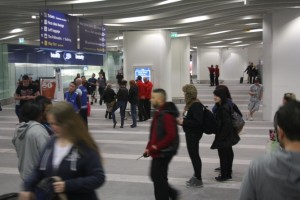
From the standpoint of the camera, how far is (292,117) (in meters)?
2.06

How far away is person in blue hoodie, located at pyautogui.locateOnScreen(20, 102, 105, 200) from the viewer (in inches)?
115

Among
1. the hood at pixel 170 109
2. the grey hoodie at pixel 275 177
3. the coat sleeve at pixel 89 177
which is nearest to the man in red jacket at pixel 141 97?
the hood at pixel 170 109

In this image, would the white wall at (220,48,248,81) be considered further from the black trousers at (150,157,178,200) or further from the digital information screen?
the black trousers at (150,157,178,200)

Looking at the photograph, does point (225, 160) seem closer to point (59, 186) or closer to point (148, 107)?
point (59, 186)

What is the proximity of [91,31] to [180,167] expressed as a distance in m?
7.35

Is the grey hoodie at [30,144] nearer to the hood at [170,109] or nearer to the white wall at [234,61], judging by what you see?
the hood at [170,109]

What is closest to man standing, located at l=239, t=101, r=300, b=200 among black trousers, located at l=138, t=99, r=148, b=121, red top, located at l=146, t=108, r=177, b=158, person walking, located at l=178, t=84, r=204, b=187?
red top, located at l=146, t=108, r=177, b=158

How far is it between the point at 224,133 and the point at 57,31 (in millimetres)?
6757

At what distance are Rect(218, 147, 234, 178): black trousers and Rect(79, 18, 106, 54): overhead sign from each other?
7604 millimetres

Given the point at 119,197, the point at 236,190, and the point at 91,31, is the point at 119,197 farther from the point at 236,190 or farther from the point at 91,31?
the point at 91,31

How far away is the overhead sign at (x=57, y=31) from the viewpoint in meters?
11.4

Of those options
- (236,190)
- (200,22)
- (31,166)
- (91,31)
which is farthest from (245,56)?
(31,166)

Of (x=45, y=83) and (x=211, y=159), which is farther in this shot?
(x=45, y=83)

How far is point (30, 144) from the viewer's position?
4.16m
